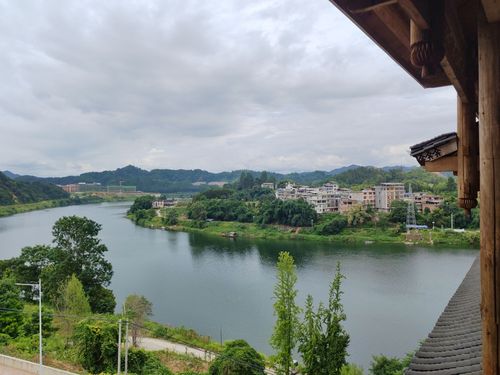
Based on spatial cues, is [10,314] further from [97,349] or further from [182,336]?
[182,336]

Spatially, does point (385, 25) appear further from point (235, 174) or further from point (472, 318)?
point (235, 174)

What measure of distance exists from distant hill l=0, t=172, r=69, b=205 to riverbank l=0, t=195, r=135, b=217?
3.47ft

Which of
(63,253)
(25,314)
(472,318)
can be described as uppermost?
(472,318)

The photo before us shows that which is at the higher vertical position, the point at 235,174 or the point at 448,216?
the point at 235,174

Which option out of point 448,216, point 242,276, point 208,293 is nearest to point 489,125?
point 208,293

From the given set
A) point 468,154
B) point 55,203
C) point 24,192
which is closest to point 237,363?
point 468,154

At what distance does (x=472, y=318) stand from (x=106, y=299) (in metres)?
11.0

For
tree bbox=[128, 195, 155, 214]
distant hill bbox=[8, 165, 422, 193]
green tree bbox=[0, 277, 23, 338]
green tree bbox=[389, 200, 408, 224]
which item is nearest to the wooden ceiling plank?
green tree bbox=[0, 277, 23, 338]

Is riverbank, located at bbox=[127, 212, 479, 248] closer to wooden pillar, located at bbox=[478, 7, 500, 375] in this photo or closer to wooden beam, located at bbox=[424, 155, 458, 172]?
wooden beam, located at bbox=[424, 155, 458, 172]

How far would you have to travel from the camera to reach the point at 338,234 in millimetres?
25641

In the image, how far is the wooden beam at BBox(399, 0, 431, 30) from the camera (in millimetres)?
758

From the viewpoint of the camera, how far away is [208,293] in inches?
539

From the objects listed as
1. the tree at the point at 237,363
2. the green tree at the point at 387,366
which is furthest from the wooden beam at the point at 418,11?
the green tree at the point at 387,366

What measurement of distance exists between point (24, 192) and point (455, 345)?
193 feet
